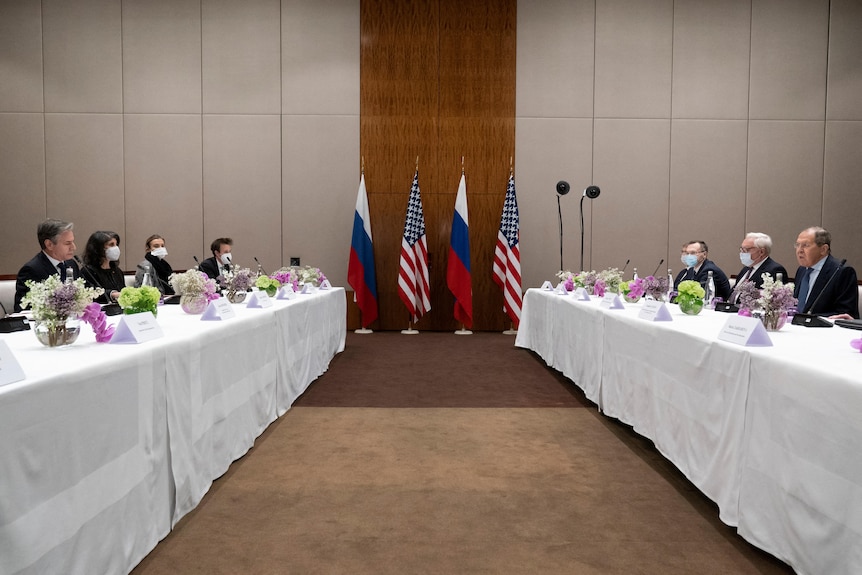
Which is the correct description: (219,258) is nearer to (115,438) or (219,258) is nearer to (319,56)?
(319,56)

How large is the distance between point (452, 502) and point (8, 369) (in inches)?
67.1

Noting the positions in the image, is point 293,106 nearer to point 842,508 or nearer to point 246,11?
point 246,11

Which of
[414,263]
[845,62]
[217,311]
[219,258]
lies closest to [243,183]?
[414,263]

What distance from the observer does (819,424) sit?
1.73 meters

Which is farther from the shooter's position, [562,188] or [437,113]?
[437,113]

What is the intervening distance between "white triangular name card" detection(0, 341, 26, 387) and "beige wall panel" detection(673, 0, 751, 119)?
8.75 m

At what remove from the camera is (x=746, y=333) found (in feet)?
7.43

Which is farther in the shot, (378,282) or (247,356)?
(378,282)

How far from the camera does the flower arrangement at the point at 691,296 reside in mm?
3326

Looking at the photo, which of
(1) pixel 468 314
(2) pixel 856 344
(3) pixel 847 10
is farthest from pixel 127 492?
(3) pixel 847 10

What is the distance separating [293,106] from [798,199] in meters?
7.30

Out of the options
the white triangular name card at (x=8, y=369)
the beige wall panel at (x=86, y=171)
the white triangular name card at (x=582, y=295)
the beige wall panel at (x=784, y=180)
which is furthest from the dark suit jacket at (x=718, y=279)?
the beige wall panel at (x=86, y=171)

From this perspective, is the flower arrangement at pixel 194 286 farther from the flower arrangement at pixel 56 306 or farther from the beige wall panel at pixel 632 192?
the beige wall panel at pixel 632 192

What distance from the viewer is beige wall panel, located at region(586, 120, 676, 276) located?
335 inches
